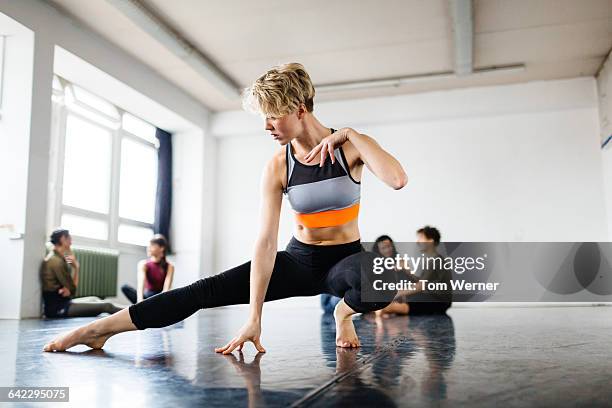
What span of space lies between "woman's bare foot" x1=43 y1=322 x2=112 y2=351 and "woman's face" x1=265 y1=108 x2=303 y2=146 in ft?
2.93

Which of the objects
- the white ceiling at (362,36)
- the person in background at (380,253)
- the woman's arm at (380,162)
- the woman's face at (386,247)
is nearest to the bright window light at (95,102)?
the white ceiling at (362,36)

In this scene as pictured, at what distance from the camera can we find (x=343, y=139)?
178cm

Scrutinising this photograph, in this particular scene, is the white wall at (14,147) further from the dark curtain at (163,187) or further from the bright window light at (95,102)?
the dark curtain at (163,187)

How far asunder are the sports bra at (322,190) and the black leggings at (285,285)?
0.11 metres

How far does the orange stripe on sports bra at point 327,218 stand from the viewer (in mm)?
1952

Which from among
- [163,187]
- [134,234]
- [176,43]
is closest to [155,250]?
[134,234]

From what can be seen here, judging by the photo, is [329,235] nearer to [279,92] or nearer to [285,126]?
[285,126]

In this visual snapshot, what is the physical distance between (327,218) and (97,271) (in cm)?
517

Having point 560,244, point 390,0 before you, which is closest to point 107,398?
point 390,0

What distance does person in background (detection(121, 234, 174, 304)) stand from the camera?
18.7ft

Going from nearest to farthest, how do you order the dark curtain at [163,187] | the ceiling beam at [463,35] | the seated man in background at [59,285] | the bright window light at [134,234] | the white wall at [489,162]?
the seated man in background at [59,285]
the ceiling beam at [463,35]
the white wall at [489,162]
the bright window light at [134,234]
the dark curtain at [163,187]

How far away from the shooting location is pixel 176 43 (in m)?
5.92

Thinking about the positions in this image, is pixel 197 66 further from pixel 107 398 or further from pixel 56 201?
pixel 107 398

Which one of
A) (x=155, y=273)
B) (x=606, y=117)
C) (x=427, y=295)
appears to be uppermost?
(x=606, y=117)
